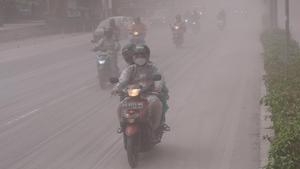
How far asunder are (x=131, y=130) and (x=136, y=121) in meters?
0.15

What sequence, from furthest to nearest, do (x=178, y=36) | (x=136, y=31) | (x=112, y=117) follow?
1. (x=178, y=36)
2. (x=136, y=31)
3. (x=112, y=117)

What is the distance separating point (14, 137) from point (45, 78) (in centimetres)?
1002

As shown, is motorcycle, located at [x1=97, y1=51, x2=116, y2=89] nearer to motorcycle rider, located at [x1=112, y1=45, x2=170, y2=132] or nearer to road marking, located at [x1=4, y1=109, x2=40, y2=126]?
road marking, located at [x1=4, y1=109, x2=40, y2=126]

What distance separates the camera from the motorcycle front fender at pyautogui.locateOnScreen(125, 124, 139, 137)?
9203mm

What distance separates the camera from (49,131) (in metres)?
12.2

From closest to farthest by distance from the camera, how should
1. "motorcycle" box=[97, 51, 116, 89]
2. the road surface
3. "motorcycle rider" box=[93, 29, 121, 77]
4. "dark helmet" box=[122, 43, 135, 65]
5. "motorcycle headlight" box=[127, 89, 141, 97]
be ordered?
1. "motorcycle headlight" box=[127, 89, 141, 97]
2. the road surface
3. "dark helmet" box=[122, 43, 135, 65]
4. "motorcycle" box=[97, 51, 116, 89]
5. "motorcycle rider" box=[93, 29, 121, 77]

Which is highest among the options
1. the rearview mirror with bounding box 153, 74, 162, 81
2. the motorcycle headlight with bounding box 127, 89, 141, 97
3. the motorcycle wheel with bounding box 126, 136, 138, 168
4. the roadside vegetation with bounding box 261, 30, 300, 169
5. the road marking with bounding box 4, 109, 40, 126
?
the rearview mirror with bounding box 153, 74, 162, 81

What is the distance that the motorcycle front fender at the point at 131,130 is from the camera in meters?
9.20

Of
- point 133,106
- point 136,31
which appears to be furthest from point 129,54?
point 136,31

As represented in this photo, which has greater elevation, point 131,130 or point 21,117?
point 131,130

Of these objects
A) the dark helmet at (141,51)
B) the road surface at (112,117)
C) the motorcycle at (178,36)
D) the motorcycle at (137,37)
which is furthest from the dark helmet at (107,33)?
the motorcycle at (178,36)

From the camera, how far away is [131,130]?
921 centimetres

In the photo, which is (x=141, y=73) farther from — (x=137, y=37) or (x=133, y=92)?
(x=137, y=37)

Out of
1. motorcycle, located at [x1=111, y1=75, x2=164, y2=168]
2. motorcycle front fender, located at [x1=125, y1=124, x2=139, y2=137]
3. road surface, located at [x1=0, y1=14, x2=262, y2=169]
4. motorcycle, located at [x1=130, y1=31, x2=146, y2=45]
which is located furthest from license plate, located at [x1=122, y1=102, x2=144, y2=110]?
motorcycle, located at [x1=130, y1=31, x2=146, y2=45]
